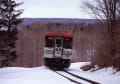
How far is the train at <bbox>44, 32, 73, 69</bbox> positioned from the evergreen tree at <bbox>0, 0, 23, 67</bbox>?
1648 centimetres

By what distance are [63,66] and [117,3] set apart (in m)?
9.73

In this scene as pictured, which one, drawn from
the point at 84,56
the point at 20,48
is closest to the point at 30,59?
the point at 20,48

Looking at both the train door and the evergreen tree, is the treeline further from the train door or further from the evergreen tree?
the train door

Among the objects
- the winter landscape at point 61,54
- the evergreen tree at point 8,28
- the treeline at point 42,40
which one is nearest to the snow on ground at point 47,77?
the winter landscape at point 61,54

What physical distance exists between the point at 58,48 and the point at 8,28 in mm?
20596

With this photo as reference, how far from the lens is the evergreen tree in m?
58.7

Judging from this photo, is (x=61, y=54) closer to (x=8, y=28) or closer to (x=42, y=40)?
(x=8, y=28)

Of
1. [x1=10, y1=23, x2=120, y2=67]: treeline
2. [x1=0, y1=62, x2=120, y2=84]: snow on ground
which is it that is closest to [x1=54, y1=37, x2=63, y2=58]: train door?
[x1=0, y1=62, x2=120, y2=84]: snow on ground

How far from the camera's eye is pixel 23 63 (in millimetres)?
99062

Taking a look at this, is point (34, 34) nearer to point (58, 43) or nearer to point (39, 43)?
point (39, 43)

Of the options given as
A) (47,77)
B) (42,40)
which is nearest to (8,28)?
(47,77)

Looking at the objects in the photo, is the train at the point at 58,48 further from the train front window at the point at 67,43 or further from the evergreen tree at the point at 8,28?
the evergreen tree at the point at 8,28

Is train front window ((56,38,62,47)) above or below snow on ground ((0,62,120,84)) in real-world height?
above

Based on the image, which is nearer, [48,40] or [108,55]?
[108,55]
